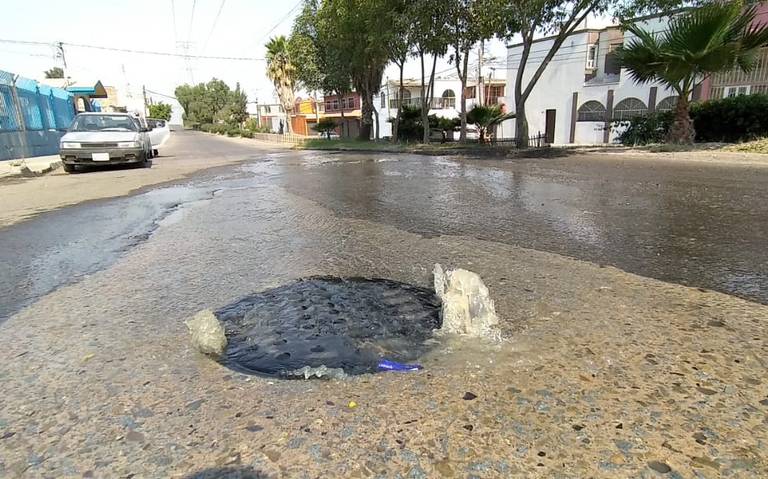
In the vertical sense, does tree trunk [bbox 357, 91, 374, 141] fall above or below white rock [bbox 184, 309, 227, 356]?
above

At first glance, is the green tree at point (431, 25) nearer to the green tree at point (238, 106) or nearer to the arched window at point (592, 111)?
the arched window at point (592, 111)

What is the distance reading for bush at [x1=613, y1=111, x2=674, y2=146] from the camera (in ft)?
54.6

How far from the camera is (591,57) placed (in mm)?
29375

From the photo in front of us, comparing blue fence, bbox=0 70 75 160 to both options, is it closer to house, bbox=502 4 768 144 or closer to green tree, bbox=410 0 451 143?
green tree, bbox=410 0 451 143

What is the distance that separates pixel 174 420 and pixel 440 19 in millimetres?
19624

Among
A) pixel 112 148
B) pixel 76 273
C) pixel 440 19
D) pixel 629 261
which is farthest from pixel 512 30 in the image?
pixel 76 273

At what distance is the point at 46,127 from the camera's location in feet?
68.6

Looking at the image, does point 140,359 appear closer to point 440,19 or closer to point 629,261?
point 629,261

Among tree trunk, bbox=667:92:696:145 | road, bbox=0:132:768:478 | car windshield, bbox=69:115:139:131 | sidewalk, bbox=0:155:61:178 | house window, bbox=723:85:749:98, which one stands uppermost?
house window, bbox=723:85:749:98

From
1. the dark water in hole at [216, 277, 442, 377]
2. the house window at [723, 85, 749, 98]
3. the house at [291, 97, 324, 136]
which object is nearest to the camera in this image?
the dark water in hole at [216, 277, 442, 377]

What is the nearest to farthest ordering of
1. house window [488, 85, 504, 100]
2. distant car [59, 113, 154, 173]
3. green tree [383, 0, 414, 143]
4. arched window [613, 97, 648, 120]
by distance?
1. distant car [59, 113, 154, 173]
2. green tree [383, 0, 414, 143]
3. arched window [613, 97, 648, 120]
4. house window [488, 85, 504, 100]

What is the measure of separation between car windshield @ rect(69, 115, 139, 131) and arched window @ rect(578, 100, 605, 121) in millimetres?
25027

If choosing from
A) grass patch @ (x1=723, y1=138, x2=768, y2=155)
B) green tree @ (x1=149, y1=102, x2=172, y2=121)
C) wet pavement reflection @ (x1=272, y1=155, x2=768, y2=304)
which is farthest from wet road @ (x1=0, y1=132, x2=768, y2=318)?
green tree @ (x1=149, y1=102, x2=172, y2=121)

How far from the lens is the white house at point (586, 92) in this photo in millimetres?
26636
